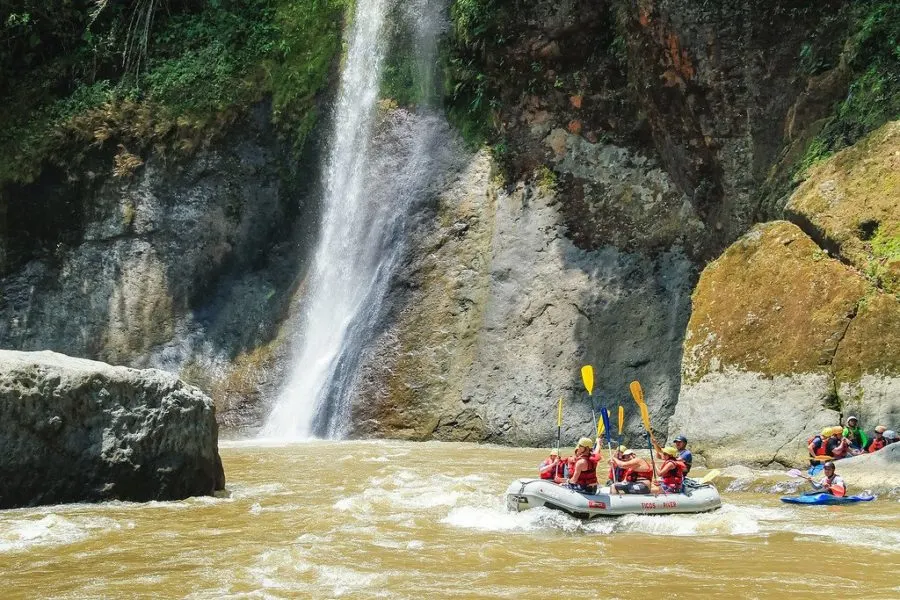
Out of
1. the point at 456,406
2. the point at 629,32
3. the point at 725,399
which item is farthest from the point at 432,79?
the point at 725,399

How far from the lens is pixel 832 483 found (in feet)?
36.5

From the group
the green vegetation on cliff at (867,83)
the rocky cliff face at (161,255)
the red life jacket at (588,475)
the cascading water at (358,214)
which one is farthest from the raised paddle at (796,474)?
the rocky cliff face at (161,255)

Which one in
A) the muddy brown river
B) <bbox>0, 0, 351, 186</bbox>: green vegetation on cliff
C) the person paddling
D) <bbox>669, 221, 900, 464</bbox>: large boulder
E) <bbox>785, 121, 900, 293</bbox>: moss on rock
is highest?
<bbox>0, 0, 351, 186</bbox>: green vegetation on cliff

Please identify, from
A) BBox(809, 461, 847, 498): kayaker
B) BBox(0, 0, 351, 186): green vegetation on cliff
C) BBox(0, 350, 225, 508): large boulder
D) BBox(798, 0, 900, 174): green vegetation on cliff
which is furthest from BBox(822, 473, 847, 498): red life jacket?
BBox(0, 0, 351, 186): green vegetation on cliff

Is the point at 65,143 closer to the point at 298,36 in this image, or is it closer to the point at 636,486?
the point at 298,36

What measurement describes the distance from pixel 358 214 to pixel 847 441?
12.5 m

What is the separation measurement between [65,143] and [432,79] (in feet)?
28.2

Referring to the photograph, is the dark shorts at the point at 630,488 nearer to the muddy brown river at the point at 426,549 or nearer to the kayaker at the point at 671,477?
the kayaker at the point at 671,477

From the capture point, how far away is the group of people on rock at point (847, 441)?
470 inches

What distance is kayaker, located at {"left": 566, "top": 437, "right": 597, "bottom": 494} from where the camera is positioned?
33.1 ft

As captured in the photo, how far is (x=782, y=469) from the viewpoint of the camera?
12828mm

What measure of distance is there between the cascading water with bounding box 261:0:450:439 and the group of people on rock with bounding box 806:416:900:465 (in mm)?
8974

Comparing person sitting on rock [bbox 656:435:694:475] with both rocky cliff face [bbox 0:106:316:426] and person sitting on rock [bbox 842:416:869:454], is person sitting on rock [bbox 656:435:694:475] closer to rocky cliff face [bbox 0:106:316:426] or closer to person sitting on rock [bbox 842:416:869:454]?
person sitting on rock [bbox 842:416:869:454]

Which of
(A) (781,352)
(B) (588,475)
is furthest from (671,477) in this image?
(A) (781,352)
